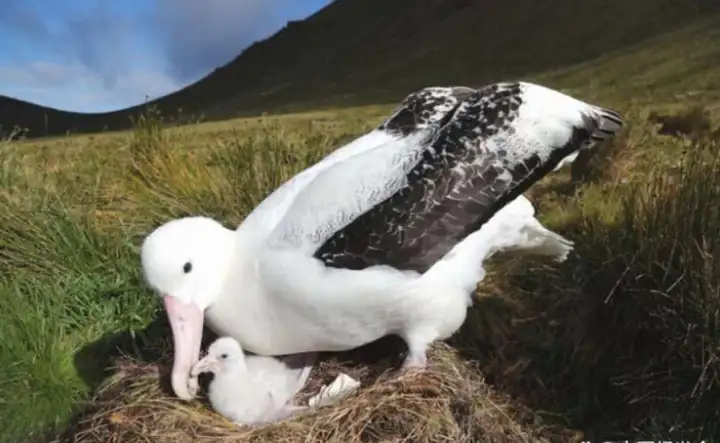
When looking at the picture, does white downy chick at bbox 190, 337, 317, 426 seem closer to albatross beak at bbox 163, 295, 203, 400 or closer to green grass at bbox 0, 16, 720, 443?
albatross beak at bbox 163, 295, 203, 400

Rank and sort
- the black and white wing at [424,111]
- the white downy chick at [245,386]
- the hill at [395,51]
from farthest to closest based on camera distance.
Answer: the hill at [395,51] → the black and white wing at [424,111] → the white downy chick at [245,386]

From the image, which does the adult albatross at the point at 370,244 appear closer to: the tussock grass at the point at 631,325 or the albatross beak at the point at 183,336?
the albatross beak at the point at 183,336

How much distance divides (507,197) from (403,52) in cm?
2186

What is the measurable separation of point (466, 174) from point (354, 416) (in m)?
0.94

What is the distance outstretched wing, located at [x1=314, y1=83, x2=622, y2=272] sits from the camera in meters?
3.53

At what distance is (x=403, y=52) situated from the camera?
82.4ft

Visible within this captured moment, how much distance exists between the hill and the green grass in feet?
34.0

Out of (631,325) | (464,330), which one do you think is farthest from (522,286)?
(631,325)

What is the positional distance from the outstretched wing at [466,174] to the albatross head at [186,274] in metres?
0.38

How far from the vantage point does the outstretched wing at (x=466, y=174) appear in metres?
3.53

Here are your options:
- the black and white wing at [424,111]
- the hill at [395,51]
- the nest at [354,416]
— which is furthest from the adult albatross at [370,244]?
the hill at [395,51]

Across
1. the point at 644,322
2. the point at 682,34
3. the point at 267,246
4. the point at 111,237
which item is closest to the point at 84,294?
the point at 111,237

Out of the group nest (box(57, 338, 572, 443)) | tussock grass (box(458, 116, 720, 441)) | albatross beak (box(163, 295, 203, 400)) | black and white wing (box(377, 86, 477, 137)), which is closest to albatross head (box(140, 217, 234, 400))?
albatross beak (box(163, 295, 203, 400))

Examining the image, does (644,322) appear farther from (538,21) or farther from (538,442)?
(538,21)
